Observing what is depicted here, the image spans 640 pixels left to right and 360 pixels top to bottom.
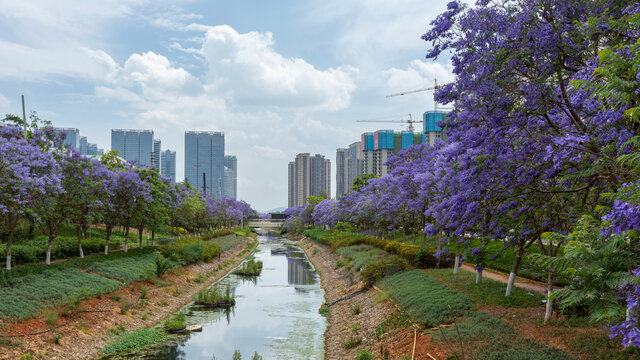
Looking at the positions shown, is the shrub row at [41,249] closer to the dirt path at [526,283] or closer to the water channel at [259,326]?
the water channel at [259,326]

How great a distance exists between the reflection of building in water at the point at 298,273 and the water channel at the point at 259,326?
1.31 metres

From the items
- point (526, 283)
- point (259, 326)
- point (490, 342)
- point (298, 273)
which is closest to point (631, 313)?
point (490, 342)

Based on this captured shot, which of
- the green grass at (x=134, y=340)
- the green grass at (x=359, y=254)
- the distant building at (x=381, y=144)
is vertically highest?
the distant building at (x=381, y=144)

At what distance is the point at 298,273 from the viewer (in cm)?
4378

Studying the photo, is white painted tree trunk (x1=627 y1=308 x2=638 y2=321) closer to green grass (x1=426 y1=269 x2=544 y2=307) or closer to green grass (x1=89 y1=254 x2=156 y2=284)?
green grass (x1=426 y1=269 x2=544 y2=307)

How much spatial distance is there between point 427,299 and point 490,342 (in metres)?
5.66

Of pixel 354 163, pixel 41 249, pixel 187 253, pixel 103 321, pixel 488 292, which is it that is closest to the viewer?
pixel 488 292

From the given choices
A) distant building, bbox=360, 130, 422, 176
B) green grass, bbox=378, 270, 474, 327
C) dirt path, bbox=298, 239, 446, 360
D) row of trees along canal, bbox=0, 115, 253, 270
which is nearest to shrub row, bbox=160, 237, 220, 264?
row of trees along canal, bbox=0, 115, 253, 270

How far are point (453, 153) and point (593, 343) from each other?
18.1ft

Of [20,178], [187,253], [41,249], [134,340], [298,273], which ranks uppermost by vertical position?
[20,178]

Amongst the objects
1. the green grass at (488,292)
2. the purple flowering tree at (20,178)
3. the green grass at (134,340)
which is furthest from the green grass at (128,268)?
the green grass at (488,292)

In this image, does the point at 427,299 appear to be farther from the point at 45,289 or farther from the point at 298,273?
the point at 298,273

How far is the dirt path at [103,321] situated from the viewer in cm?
1496

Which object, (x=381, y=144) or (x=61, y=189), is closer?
(x=61, y=189)
